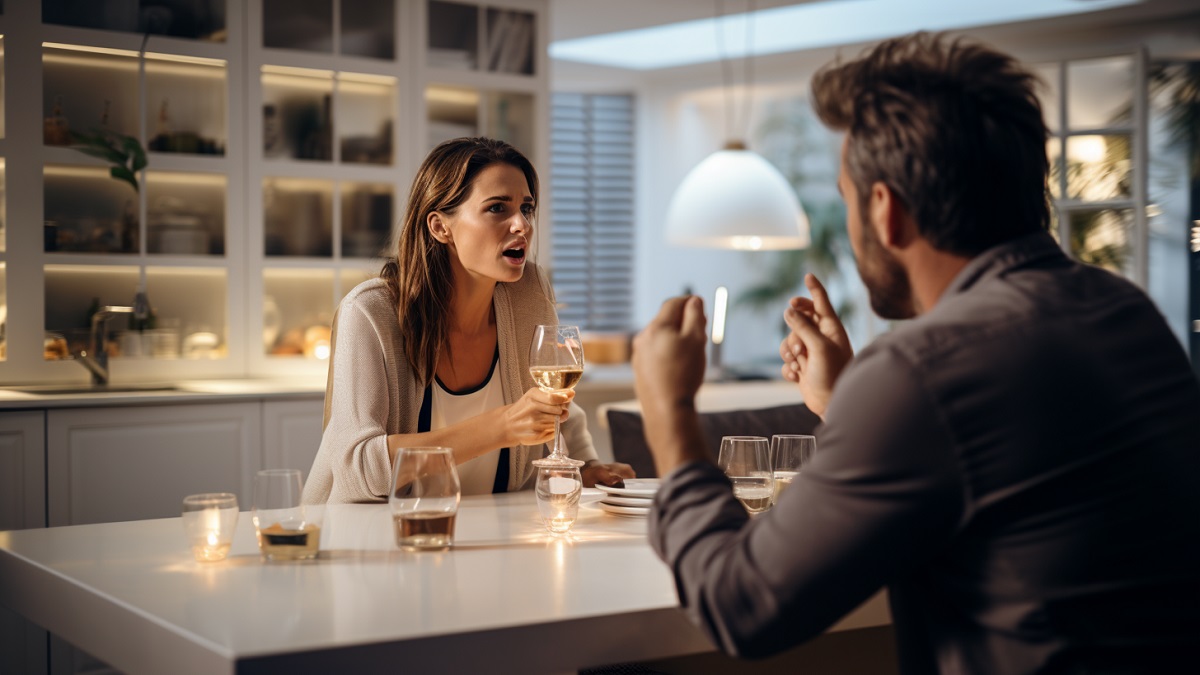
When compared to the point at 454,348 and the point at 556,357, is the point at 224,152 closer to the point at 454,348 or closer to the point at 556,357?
the point at 454,348

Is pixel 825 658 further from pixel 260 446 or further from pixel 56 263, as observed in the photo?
pixel 56 263

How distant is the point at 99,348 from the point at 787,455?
113 inches

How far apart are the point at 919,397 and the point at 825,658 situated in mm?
1038

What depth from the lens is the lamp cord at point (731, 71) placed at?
18.5 ft

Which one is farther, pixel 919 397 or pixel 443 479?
pixel 443 479

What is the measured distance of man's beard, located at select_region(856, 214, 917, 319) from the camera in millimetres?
1117

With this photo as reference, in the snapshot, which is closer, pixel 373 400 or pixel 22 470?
pixel 373 400

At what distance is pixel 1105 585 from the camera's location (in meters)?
0.95

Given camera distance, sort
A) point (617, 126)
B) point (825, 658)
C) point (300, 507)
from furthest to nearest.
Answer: point (617, 126), point (825, 658), point (300, 507)

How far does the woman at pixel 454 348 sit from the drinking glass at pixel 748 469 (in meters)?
0.36

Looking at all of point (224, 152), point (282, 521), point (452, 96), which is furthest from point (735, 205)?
point (282, 521)

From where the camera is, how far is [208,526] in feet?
4.74

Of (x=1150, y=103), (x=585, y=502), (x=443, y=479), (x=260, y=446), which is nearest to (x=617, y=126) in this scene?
(x=1150, y=103)

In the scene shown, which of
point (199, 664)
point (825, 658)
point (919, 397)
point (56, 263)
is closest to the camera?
point (919, 397)
